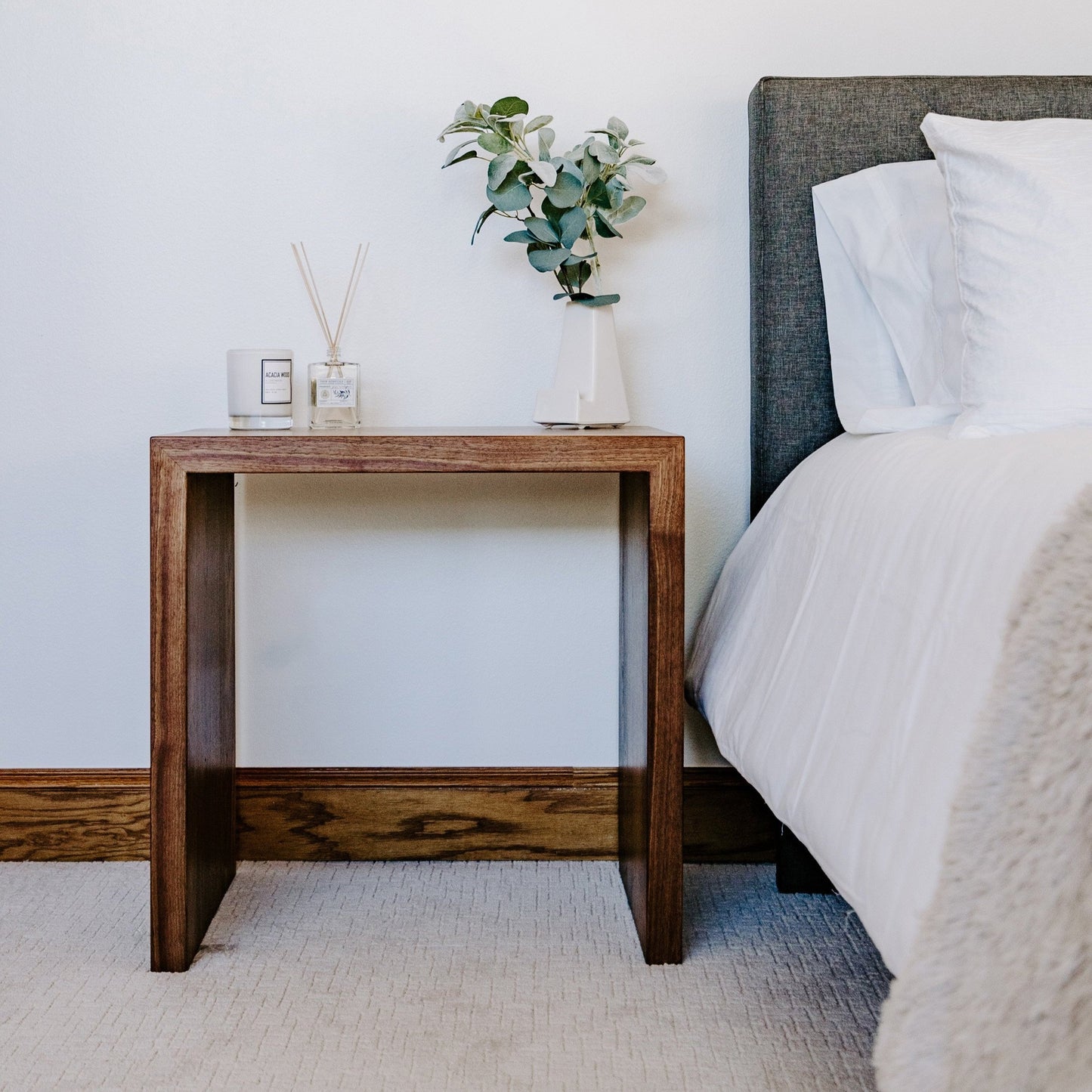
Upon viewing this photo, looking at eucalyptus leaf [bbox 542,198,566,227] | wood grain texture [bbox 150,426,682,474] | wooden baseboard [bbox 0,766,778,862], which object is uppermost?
eucalyptus leaf [bbox 542,198,566,227]

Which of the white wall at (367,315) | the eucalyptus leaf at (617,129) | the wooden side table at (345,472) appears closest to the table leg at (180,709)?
the wooden side table at (345,472)

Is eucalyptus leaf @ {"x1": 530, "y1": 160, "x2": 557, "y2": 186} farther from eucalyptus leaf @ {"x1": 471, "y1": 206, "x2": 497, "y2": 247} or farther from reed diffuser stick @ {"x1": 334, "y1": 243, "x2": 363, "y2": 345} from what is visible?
reed diffuser stick @ {"x1": 334, "y1": 243, "x2": 363, "y2": 345}

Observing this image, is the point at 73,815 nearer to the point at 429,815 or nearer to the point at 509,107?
the point at 429,815

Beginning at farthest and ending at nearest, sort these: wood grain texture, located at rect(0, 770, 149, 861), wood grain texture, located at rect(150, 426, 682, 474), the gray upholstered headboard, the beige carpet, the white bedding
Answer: wood grain texture, located at rect(0, 770, 149, 861) → the gray upholstered headboard → wood grain texture, located at rect(150, 426, 682, 474) → the beige carpet → the white bedding

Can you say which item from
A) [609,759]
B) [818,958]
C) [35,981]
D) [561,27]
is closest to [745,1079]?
[818,958]

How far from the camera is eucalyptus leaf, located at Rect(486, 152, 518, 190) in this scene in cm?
135

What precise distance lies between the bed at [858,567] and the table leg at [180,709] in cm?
62

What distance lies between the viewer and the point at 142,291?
1.53m

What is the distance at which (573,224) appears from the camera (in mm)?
1373

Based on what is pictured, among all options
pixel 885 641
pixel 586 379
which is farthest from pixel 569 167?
pixel 885 641

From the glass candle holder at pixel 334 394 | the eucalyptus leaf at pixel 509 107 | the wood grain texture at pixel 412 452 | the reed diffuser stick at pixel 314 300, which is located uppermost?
the eucalyptus leaf at pixel 509 107

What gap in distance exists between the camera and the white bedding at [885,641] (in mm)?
758

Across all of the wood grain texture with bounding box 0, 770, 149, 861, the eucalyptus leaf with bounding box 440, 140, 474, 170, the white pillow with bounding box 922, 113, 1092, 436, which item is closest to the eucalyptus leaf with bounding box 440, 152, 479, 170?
the eucalyptus leaf with bounding box 440, 140, 474, 170

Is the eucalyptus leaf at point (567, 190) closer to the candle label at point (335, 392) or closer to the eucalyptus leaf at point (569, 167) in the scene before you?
the eucalyptus leaf at point (569, 167)
